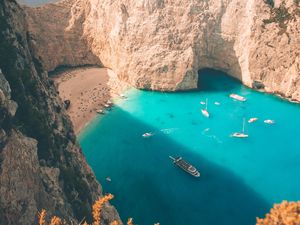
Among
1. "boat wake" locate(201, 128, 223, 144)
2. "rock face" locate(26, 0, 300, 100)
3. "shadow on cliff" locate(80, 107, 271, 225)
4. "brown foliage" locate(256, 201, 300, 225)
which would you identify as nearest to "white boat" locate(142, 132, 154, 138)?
"shadow on cliff" locate(80, 107, 271, 225)

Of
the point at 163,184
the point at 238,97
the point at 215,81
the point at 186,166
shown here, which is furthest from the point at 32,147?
the point at 215,81

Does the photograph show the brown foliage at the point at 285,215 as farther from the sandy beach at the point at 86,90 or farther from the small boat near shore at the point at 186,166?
the sandy beach at the point at 86,90

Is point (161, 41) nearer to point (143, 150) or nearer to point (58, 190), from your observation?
point (143, 150)

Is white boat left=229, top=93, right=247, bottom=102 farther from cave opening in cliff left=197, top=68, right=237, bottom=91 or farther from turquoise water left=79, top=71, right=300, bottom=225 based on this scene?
cave opening in cliff left=197, top=68, right=237, bottom=91

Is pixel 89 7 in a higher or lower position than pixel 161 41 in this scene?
higher

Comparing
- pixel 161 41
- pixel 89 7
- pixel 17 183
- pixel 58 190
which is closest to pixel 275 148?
pixel 161 41

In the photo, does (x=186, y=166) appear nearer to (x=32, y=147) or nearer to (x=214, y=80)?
(x=32, y=147)
